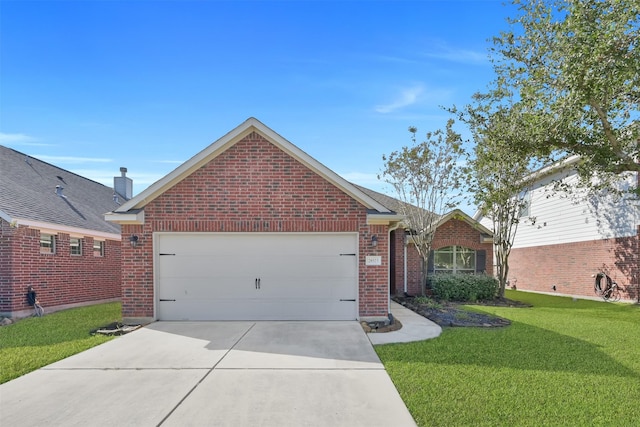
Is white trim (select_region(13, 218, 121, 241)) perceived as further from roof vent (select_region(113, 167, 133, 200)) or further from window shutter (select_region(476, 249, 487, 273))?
window shutter (select_region(476, 249, 487, 273))

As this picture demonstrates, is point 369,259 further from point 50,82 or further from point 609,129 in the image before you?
point 50,82

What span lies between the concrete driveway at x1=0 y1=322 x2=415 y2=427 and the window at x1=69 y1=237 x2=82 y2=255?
696 centimetres

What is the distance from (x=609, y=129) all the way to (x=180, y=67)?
1123 centimetres

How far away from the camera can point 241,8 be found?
891cm

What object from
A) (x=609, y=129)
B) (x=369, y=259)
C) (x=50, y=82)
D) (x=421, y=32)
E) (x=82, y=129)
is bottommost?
(x=369, y=259)

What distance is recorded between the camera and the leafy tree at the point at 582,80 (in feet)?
25.8

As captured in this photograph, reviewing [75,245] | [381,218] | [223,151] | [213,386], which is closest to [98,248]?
[75,245]

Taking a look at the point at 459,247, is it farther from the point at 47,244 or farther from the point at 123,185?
the point at 123,185

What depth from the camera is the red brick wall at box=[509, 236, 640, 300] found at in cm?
1404

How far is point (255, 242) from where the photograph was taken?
8977 mm

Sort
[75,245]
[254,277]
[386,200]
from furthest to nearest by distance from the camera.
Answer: [386,200]
[75,245]
[254,277]

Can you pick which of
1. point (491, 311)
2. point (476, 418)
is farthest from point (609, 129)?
point (476, 418)

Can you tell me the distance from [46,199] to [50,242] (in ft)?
7.15

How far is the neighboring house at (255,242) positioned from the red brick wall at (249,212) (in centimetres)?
2
